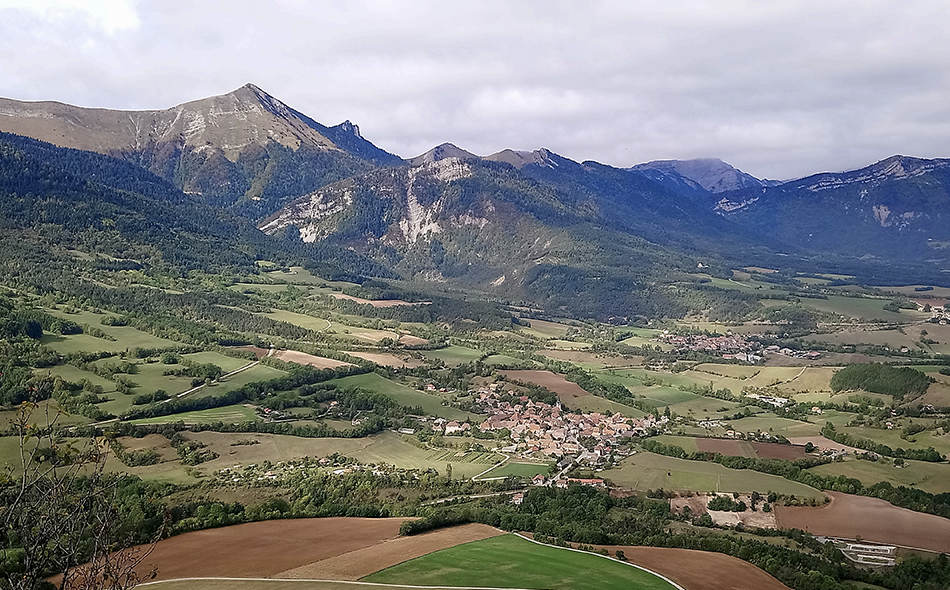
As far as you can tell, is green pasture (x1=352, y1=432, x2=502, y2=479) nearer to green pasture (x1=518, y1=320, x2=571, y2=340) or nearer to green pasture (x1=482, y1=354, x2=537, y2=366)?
green pasture (x1=482, y1=354, x2=537, y2=366)

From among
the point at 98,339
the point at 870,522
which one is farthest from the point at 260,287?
the point at 870,522

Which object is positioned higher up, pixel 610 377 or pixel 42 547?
pixel 42 547

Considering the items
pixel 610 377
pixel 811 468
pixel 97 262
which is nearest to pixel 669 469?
pixel 811 468

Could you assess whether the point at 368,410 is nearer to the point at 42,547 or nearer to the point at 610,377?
the point at 610,377

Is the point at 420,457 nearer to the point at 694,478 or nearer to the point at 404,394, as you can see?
A: the point at 404,394

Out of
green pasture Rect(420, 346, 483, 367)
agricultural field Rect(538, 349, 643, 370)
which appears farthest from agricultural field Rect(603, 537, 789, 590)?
agricultural field Rect(538, 349, 643, 370)

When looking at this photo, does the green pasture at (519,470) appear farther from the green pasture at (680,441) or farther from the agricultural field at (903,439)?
the agricultural field at (903,439)

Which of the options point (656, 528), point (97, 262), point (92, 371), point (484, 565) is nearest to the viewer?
point (484, 565)
